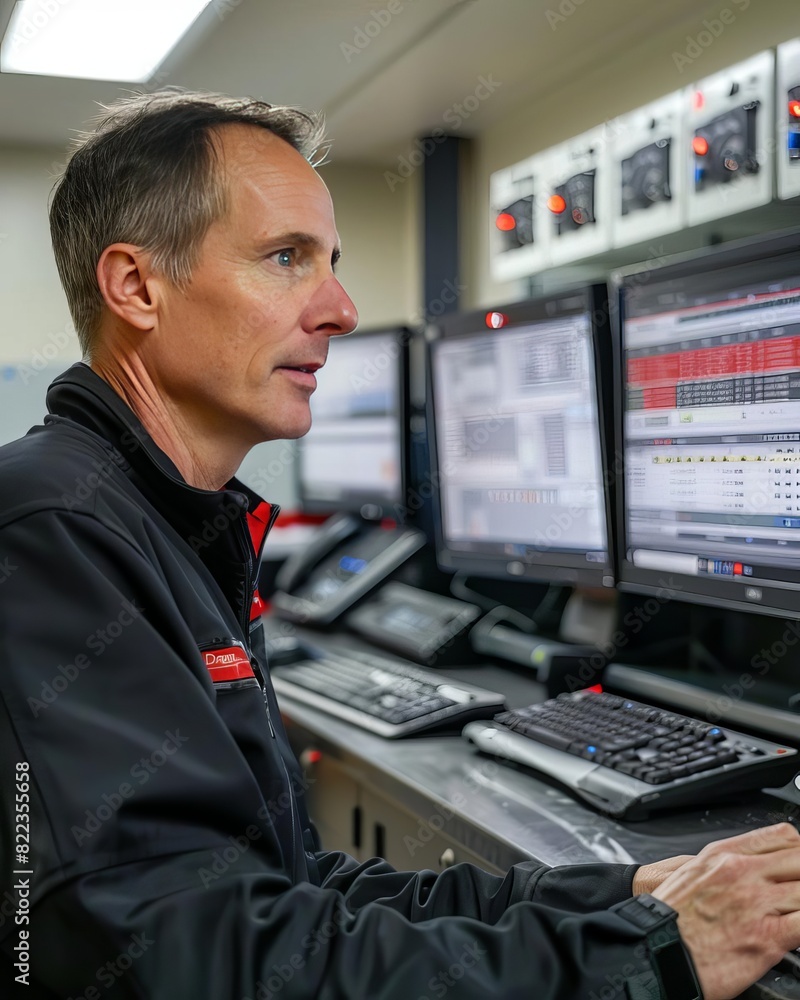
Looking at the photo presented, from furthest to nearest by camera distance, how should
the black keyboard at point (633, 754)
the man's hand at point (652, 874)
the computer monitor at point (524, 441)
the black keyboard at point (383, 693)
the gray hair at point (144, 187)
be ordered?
the computer monitor at point (524, 441), the black keyboard at point (383, 693), the black keyboard at point (633, 754), the gray hair at point (144, 187), the man's hand at point (652, 874)

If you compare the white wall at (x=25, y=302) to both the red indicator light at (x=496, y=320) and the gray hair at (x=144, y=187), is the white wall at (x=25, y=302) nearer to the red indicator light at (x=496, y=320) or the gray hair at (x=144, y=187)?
the red indicator light at (x=496, y=320)

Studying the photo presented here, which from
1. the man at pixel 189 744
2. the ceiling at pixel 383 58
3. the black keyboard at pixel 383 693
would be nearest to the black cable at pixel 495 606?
the black keyboard at pixel 383 693

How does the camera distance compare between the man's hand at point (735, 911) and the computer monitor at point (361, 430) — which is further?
the computer monitor at point (361, 430)

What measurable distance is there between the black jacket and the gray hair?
0.99 ft

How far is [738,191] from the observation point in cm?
150

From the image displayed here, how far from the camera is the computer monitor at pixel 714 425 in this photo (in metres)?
1.25

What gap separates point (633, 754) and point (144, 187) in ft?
2.85

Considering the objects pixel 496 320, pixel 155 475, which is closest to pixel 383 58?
pixel 496 320

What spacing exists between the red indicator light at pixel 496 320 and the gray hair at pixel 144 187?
71cm

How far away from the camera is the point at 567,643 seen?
5.92 feet

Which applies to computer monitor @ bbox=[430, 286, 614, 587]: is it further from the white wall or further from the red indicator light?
the white wall

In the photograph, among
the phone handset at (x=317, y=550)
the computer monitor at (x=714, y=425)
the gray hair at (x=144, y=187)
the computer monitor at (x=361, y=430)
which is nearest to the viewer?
the gray hair at (x=144, y=187)

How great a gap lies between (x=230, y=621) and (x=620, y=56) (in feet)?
5.94

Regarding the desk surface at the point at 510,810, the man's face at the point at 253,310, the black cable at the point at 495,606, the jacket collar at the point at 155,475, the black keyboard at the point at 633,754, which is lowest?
the desk surface at the point at 510,810
